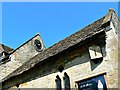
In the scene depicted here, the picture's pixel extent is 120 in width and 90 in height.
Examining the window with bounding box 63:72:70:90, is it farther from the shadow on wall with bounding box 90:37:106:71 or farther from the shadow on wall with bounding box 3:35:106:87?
the shadow on wall with bounding box 90:37:106:71

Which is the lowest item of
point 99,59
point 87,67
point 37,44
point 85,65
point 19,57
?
point 87,67

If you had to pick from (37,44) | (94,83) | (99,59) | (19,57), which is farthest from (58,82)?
(37,44)

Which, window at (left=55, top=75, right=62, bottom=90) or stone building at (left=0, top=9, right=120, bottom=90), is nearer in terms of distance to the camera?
stone building at (left=0, top=9, right=120, bottom=90)

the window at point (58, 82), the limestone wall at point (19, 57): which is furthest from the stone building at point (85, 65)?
the limestone wall at point (19, 57)

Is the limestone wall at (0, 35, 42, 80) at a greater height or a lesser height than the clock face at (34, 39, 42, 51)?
lesser

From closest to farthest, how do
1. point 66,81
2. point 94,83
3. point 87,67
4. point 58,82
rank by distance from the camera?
1. point 94,83
2. point 87,67
3. point 66,81
4. point 58,82

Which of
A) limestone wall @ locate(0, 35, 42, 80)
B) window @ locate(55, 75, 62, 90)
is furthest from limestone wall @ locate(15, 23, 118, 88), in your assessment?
limestone wall @ locate(0, 35, 42, 80)

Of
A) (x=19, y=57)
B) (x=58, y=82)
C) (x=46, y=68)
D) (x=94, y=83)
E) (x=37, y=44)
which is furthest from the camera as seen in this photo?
(x=37, y=44)

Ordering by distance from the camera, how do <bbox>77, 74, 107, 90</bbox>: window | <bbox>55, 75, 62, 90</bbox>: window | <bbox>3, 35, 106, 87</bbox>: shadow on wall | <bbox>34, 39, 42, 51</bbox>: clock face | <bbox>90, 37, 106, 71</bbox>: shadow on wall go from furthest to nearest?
1. <bbox>34, 39, 42, 51</bbox>: clock face
2. <bbox>55, 75, 62, 90</bbox>: window
3. <bbox>3, 35, 106, 87</bbox>: shadow on wall
4. <bbox>90, 37, 106, 71</bbox>: shadow on wall
5. <bbox>77, 74, 107, 90</bbox>: window

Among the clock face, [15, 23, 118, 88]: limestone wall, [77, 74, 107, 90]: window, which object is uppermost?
the clock face

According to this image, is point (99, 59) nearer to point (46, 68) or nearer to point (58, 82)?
point (58, 82)

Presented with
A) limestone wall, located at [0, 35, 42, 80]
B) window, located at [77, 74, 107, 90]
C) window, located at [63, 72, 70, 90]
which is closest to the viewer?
window, located at [77, 74, 107, 90]

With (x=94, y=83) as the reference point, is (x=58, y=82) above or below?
above

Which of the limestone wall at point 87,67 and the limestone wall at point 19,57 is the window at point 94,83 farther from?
the limestone wall at point 19,57
